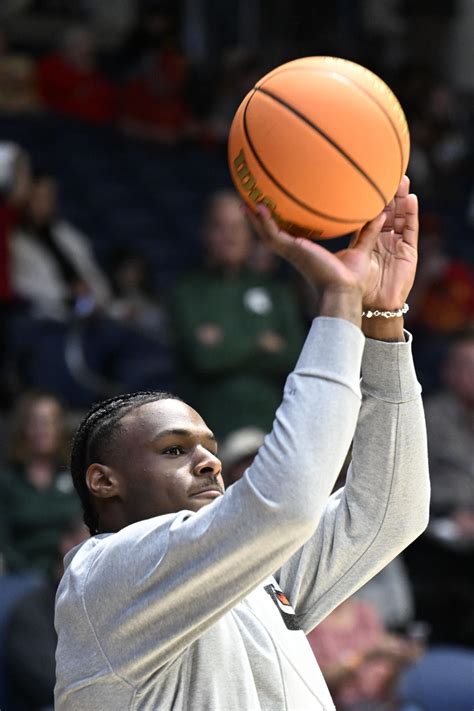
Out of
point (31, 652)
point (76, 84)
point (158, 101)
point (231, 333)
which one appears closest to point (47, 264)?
point (231, 333)

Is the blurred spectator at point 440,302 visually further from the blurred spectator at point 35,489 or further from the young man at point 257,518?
the young man at point 257,518

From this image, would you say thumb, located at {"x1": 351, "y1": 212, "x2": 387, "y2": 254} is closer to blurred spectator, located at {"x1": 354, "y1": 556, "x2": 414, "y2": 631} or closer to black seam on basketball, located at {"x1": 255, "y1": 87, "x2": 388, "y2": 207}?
black seam on basketball, located at {"x1": 255, "y1": 87, "x2": 388, "y2": 207}

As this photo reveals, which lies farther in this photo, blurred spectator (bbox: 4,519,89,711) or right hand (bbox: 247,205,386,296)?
blurred spectator (bbox: 4,519,89,711)

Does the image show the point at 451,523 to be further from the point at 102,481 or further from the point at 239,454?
the point at 102,481

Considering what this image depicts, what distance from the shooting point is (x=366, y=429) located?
2.30 m

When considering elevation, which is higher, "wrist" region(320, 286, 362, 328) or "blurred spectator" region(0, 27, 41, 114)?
"wrist" region(320, 286, 362, 328)

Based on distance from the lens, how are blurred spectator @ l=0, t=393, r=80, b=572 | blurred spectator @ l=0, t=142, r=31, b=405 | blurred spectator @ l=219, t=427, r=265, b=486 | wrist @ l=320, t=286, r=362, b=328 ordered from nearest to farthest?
wrist @ l=320, t=286, r=362, b=328 < blurred spectator @ l=219, t=427, r=265, b=486 < blurred spectator @ l=0, t=393, r=80, b=572 < blurred spectator @ l=0, t=142, r=31, b=405

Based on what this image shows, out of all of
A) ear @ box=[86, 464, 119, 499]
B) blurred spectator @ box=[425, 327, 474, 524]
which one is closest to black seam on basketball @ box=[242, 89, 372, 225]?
ear @ box=[86, 464, 119, 499]

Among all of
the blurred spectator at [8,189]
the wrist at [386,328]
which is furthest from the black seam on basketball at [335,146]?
the blurred spectator at [8,189]

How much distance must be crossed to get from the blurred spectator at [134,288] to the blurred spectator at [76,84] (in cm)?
218

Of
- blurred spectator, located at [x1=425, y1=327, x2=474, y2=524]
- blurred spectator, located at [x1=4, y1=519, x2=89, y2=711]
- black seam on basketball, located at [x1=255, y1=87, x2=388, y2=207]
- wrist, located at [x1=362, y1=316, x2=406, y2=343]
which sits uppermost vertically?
black seam on basketball, located at [x1=255, y1=87, x2=388, y2=207]

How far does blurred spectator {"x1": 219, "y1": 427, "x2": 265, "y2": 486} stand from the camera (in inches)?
177

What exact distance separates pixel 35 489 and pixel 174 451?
3523 mm

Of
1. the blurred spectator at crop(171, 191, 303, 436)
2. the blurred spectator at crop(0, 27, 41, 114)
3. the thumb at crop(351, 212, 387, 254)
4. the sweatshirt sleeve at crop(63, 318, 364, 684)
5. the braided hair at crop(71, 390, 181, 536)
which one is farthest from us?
the blurred spectator at crop(0, 27, 41, 114)
